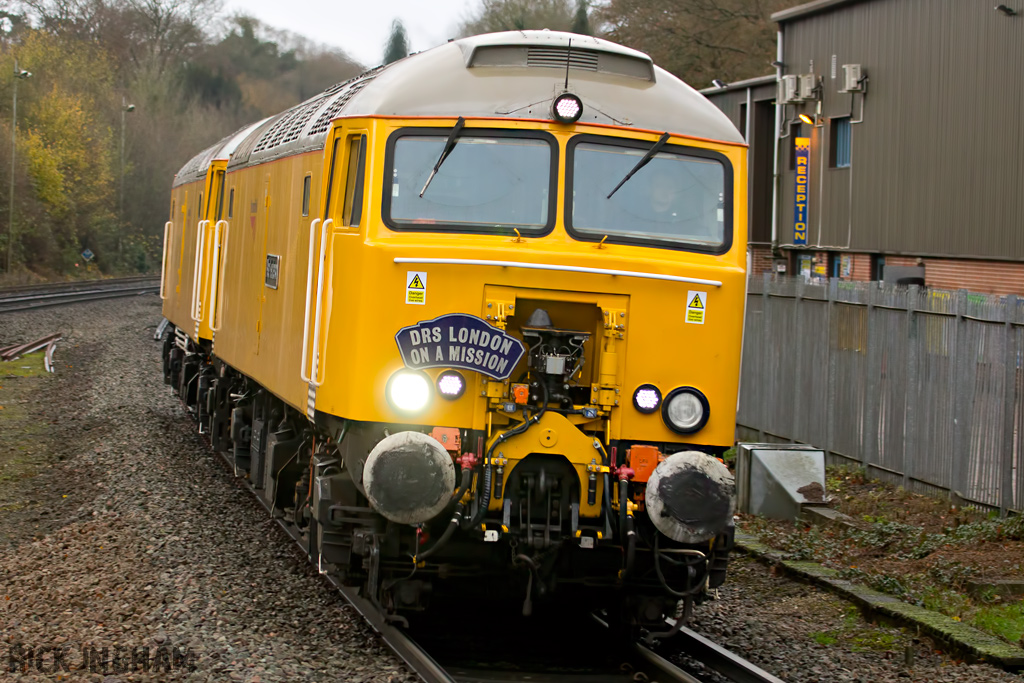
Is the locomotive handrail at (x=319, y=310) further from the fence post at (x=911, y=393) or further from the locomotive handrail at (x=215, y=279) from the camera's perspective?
the fence post at (x=911, y=393)

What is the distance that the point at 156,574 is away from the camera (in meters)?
8.53

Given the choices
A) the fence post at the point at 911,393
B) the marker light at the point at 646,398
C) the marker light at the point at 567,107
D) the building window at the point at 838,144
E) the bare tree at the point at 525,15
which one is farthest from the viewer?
the bare tree at the point at 525,15

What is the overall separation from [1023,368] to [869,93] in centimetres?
1156

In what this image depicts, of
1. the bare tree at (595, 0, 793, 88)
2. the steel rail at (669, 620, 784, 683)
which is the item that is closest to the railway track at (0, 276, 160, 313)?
the bare tree at (595, 0, 793, 88)

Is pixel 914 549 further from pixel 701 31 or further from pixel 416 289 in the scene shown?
pixel 701 31

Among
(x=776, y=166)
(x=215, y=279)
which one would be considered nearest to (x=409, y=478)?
(x=215, y=279)

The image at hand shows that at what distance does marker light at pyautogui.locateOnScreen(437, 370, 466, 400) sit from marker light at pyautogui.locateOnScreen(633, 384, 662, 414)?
0.99 m

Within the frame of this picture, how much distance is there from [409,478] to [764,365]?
935cm

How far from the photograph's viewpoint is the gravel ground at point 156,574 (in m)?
6.71

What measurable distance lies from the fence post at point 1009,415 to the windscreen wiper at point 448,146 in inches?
216

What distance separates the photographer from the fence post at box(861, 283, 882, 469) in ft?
39.6

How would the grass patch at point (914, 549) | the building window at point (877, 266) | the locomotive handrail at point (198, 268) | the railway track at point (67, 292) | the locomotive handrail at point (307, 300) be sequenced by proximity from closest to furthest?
the locomotive handrail at point (307, 300) < the grass patch at point (914, 549) < the locomotive handrail at point (198, 268) < the building window at point (877, 266) < the railway track at point (67, 292)

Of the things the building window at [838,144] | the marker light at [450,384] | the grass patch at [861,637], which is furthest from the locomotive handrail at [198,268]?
the building window at [838,144]

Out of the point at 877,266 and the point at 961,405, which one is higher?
the point at 877,266
